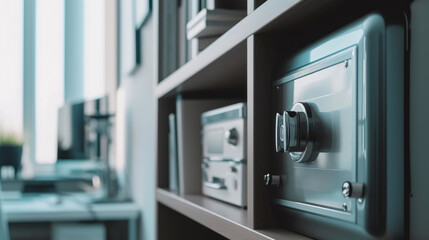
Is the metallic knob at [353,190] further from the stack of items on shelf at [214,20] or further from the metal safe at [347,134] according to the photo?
the stack of items on shelf at [214,20]

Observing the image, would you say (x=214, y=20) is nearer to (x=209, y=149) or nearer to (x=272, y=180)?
(x=209, y=149)

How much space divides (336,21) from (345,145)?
0.14 metres

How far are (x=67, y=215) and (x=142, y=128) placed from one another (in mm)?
460

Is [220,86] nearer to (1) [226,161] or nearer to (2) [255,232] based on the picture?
(1) [226,161]

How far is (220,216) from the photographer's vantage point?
0.81 meters

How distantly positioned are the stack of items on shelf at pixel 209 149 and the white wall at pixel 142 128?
727mm

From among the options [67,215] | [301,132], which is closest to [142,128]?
[67,215]

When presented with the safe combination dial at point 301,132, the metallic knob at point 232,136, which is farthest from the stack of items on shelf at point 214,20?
the safe combination dial at point 301,132

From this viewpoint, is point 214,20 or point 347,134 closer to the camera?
point 347,134

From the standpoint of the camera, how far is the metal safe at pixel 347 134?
1.51 ft

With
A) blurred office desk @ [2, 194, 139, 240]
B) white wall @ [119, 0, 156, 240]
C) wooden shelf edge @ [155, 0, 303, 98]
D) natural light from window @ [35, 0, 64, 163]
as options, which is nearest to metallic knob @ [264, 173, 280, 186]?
wooden shelf edge @ [155, 0, 303, 98]

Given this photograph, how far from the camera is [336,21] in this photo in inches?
22.9

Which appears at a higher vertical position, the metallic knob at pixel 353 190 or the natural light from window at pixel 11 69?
the natural light from window at pixel 11 69

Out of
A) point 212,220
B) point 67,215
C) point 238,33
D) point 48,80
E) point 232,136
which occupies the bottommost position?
point 67,215
